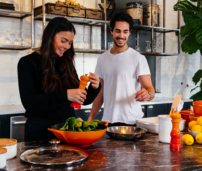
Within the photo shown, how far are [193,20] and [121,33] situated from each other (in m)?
2.40

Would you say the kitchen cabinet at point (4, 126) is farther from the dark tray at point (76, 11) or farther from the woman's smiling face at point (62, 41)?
the dark tray at point (76, 11)

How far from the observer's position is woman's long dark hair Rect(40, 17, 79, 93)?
1886 millimetres

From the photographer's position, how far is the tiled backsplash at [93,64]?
3.84 meters

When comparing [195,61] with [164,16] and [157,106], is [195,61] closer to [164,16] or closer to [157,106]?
[164,16]

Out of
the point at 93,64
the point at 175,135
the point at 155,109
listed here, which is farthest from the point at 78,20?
the point at 175,135

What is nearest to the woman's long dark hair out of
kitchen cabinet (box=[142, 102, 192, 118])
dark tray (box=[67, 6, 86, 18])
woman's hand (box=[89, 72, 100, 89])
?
woman's hand (box=[89, 72, 100, 89])

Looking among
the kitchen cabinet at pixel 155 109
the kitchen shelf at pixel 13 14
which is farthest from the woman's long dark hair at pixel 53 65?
the kitchen cabinet at pixel 155 109

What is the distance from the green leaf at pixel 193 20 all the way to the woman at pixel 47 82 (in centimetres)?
310

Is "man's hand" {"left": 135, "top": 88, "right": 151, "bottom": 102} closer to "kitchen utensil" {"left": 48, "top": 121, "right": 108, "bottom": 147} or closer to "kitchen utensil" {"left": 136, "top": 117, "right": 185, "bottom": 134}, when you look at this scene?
"kitchen utensil" {"left": 136, "top": 117, "right": 185, "bottom": 134}

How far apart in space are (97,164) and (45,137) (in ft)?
2.38

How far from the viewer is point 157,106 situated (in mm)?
4445

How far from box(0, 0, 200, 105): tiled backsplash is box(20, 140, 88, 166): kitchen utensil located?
2.51 metres

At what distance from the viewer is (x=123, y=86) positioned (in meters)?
2.49

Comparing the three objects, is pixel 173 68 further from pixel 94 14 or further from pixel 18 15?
pixel 18 15
